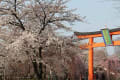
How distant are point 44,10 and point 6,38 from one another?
3.01 m

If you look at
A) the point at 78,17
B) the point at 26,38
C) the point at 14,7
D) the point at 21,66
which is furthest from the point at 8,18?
the point at 21,66

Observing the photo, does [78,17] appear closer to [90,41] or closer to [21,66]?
[90,41]

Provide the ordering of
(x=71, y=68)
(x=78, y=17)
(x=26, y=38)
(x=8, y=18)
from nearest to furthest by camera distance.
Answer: (x=26, y=38), (x=8, y=18), (x=78, y=17), (x=71, y=68)

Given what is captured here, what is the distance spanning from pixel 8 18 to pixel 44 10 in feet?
7.26

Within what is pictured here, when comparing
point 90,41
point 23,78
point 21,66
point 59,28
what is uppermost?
point 59,28

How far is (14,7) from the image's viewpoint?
11688 millimetres

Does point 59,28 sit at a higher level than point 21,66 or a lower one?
higher

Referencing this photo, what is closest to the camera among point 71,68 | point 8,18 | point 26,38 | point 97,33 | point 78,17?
point 26,38

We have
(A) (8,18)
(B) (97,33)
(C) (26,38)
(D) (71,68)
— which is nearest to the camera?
(C) (26,38)

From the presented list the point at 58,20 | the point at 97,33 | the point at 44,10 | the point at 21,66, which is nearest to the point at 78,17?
the point at 58,20

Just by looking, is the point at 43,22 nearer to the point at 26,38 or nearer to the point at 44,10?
the point at 44,10

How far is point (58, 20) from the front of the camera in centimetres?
1215

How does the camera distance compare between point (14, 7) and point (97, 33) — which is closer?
point (14, 7)

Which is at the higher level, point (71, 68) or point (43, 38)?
point (43, 38)
